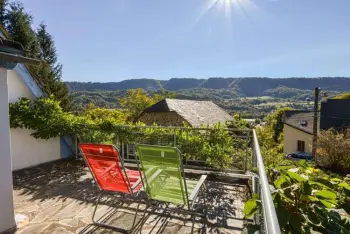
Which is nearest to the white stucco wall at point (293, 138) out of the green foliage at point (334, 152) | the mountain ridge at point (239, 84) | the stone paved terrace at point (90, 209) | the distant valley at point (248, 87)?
the green foliage at point (334, 152)

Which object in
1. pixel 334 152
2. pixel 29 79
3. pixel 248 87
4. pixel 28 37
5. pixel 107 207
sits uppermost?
pixel 28 37

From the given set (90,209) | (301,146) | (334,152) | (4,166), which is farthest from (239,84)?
(4,166)

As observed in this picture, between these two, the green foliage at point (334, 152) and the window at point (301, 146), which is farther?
the window at point (301, 146)

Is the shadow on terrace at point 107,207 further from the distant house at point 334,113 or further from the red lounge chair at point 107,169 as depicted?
the distant house at point 334,113

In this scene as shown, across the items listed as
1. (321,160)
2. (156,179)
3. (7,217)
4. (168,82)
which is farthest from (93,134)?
(168,82)

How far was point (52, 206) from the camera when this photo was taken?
3719 millimetres

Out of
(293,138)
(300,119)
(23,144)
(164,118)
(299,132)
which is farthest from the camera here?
(300,119)

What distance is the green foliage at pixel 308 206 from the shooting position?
1.37 m

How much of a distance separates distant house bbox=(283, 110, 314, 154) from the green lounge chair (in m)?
26.9

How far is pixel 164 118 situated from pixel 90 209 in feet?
63.3

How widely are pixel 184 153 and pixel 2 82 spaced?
3959mm

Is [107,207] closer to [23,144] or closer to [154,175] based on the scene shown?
[154,175]

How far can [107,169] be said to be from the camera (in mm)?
3162

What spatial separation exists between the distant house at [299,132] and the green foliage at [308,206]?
2762 cm
